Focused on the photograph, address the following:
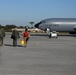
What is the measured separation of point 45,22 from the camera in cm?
5306

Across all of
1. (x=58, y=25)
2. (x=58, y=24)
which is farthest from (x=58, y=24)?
(x=58, y=25)

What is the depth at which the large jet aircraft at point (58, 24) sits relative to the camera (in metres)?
52.6

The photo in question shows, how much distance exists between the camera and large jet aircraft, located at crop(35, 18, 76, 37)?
52603 mm

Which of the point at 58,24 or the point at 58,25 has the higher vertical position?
the point at 58,24

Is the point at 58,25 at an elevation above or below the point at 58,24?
below

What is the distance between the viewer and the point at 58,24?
5269 cm

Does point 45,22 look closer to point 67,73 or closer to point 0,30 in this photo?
point 0,30

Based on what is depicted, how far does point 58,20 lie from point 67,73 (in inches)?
1717

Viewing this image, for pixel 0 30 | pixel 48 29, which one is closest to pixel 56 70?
pixel 0 30

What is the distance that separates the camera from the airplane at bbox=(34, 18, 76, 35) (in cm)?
5259

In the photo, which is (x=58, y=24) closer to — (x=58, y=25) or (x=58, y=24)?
(x=58, y=24)

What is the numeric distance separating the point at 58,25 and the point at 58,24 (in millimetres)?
169

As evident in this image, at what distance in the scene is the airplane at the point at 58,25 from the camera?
173 feet

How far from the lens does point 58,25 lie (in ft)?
173
